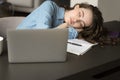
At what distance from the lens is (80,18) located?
5.71 feet

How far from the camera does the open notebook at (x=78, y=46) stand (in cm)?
145

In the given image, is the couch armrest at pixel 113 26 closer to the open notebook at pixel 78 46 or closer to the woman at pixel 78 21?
the woman at pixel 78 21

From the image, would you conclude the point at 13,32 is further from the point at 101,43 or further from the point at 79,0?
the point at 79,0

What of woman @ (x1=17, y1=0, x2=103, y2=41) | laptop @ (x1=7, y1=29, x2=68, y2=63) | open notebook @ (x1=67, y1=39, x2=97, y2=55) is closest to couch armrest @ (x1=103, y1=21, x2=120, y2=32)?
woman @ (x1=17, y1=0, x2=103, y2=41)

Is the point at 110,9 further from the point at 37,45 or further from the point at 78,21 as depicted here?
the point at 37,45

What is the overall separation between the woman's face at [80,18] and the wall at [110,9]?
1.37 m

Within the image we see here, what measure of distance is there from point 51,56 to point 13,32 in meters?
0.20

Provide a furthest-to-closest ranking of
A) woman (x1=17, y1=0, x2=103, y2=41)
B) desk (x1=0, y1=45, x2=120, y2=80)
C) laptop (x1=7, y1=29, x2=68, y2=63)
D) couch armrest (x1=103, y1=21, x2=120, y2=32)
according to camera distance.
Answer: couch armrest (x1=103, y1=21, x2=120, y2=32) < woman (x1=17, y1=0, x2=103, y2=41) < laptop (x1=7, y1=29, x2=68, y2=63) < desk (x1=0, y1=45, x2=120, y2=80)

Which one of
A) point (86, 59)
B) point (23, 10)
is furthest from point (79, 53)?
point (23, 10)

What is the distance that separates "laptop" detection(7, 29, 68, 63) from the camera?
1.24 m

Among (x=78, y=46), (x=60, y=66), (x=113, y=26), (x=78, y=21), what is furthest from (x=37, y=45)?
(x=113, y=26)

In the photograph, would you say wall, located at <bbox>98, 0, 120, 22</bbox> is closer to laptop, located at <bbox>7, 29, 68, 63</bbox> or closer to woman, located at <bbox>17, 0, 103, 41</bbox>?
woman, located at <bbox>17, 0, 103, 41</bbox>

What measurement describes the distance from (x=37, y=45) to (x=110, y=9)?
6.79ft

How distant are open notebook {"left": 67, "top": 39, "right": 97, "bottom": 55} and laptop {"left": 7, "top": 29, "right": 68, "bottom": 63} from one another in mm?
152
